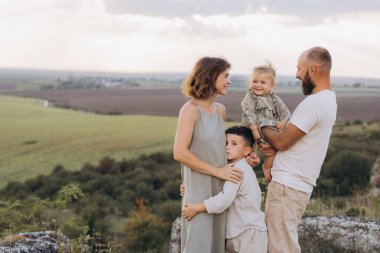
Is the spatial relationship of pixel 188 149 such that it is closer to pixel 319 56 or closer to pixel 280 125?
pixel 280 125

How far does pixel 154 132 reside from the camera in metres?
48.6

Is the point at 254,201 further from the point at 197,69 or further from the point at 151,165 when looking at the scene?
the point at 151,165

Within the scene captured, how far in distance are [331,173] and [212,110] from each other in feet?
62.4

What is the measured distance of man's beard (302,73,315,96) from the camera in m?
3.73

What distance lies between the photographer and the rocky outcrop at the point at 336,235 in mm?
5441

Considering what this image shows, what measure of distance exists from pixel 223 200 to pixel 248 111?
0.71 meters

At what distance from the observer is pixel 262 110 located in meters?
4.07

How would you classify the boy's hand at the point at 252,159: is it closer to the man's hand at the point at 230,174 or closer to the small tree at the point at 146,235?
the man's hand at the point at 230,174

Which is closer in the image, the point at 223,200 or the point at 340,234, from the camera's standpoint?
the point at 223,200

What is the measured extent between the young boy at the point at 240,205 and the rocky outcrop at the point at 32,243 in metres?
1.57

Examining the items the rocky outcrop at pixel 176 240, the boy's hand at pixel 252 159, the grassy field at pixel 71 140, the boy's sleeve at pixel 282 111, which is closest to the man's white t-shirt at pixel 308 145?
the boy's hand at pixel 252 159

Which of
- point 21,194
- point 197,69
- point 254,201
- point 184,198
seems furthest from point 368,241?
point 21,194

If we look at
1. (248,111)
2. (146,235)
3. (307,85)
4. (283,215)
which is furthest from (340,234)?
(146,235)

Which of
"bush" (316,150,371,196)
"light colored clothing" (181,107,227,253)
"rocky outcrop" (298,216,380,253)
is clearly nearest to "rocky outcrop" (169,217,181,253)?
"rocky outcrop" (298,216,380,253)
